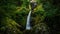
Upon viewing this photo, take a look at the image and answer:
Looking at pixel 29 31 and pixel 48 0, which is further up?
pixel 48 0

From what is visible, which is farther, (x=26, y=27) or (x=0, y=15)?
(x=26, y=27)

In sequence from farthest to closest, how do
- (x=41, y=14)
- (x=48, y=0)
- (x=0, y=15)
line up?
(x=41, y=14)
(x=48, y=0)
(x=0, y=15)

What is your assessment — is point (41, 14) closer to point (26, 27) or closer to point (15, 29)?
point (26, 27)

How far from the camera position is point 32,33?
379 inches

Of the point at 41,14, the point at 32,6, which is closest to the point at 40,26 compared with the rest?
the point at 41,14

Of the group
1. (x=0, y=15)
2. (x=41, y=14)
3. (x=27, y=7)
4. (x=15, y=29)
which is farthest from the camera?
(x=27, y=7)

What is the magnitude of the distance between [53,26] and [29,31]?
4.82ft

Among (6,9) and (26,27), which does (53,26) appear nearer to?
(26,27)

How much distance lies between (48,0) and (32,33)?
2.10 meters

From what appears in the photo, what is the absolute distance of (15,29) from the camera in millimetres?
9523

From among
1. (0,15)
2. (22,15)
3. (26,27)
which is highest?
(0,15)

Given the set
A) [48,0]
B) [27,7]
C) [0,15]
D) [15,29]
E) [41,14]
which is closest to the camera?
[0,15]

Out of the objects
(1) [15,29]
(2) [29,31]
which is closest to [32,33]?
(2) [29,31]

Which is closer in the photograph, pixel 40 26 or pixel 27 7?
pixel 40 26
